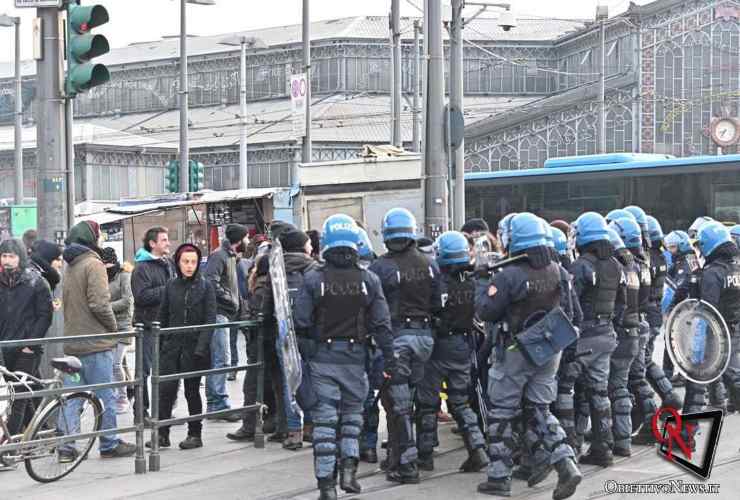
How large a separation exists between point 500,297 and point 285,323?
59.5 inches

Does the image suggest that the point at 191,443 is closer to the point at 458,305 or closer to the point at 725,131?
the point at 458,305

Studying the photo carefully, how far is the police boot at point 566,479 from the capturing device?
9180mm

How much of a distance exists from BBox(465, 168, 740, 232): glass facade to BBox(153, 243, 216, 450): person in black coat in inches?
702

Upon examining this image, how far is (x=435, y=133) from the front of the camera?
56.1 ft

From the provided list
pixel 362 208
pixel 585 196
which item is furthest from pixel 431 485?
pixel 585 196

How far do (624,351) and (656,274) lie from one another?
1.95m

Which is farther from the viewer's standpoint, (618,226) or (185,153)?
(185,153)

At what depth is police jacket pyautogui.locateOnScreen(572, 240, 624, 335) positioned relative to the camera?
10633 millimetres

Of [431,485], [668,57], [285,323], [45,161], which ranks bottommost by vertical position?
[431,485]

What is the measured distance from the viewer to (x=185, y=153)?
107 ft

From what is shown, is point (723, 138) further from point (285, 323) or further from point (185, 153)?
point (285, 323)

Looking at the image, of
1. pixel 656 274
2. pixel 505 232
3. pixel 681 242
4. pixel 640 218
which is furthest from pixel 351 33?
pixel 505 232

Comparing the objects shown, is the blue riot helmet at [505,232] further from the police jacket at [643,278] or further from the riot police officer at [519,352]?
the police jacket at [643,278]

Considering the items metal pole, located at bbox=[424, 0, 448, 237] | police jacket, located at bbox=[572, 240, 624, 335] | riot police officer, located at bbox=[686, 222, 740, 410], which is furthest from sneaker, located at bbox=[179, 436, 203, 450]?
metal pole, located at bbox=[424, 0, 448, 237]
